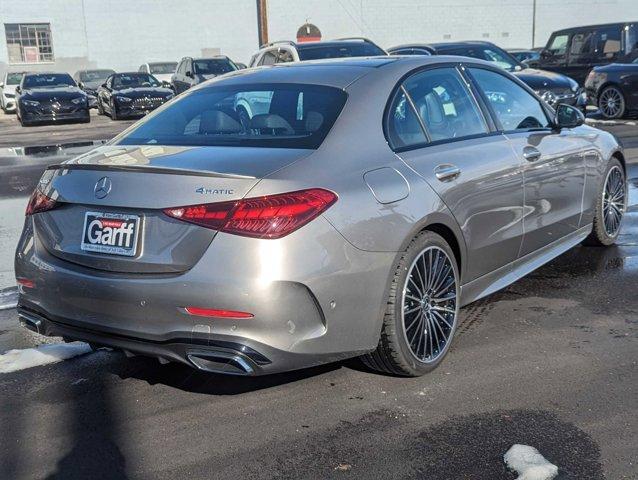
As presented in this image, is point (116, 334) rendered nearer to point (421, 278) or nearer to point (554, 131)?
point (421, 278)

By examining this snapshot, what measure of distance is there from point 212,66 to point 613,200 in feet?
59.4

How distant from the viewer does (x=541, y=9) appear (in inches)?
1855

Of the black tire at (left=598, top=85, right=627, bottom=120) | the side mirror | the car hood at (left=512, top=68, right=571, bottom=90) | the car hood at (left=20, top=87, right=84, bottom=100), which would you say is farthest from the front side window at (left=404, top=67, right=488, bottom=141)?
the car hood at (left=20, top=87, right=84, bottom=100)

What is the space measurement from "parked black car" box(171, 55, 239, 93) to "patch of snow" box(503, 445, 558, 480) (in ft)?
65.1

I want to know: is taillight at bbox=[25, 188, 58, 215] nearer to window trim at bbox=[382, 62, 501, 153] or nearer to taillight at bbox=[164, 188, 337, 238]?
taillight at bbox=[164, 188, 337, 238]

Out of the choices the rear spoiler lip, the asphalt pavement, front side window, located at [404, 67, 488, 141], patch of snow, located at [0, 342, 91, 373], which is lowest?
patch of snow, located at [0, 342, 91, 373]

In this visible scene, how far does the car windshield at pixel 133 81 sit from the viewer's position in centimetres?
2456

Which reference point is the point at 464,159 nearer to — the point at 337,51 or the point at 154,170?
the point at 154,170

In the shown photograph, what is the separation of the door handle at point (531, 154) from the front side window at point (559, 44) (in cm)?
1673

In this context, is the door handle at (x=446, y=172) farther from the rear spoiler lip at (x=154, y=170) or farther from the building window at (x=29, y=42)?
the building window at (x=29, y=42)

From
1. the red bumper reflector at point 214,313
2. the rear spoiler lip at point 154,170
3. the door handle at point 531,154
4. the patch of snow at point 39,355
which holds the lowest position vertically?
the patch of snow at point 39,355

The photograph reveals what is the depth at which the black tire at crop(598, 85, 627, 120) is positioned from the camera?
16.9 m

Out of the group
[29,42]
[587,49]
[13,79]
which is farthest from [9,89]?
[587,49]

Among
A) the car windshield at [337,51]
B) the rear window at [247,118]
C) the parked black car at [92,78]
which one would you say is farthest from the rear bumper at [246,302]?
the parked black car at [92,78]
